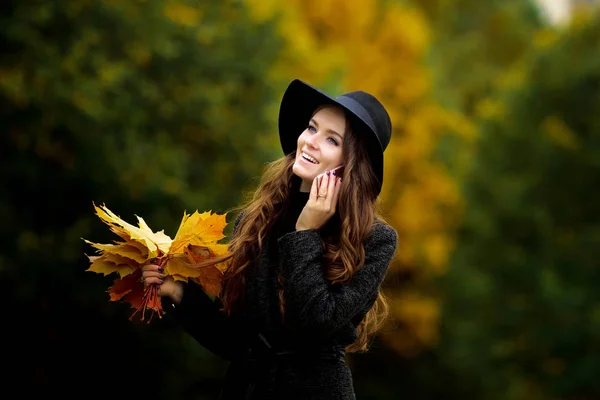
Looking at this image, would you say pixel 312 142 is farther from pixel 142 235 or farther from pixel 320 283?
pixel 142 235

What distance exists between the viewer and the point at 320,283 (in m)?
3.17

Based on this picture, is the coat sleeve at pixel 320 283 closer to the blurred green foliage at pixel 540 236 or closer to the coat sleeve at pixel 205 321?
the coat sleeve at pixel 205 321

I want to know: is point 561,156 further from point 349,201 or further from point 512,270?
point 349,201

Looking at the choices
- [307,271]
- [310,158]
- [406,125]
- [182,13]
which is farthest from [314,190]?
[406,125]

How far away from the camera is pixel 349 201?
3.37 meters

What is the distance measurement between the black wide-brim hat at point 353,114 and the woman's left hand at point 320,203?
22 centimetres

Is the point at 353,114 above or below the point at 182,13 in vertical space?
below

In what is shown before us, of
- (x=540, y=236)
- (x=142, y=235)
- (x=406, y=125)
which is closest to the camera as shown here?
(x=142, y=235)

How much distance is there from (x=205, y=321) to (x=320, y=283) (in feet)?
1.63

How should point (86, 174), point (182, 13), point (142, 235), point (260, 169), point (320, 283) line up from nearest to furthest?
point (320, 283), point (142, 235), point (86, 174), point (260, 169), point (182, 13)

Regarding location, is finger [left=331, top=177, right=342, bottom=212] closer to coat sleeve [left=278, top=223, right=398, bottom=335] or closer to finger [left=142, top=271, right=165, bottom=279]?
coat sleeve [left=278, top=223, right=398, bottom=335]

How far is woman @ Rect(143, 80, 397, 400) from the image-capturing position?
10.6 ft

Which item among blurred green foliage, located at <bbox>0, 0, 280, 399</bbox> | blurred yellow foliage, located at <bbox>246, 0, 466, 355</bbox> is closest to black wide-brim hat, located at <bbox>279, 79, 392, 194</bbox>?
blurred green foliage, located at <bbox>0, 0, 280, 399</bbox>

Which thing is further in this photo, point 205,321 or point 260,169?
point 260,169
